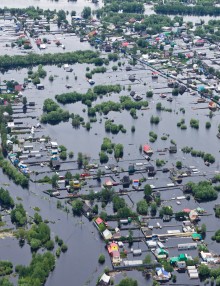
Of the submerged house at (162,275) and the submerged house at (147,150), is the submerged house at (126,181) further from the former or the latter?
the submerged house at (162,275)

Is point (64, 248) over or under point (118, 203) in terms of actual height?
under

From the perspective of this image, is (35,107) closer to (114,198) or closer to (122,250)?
(114,198)

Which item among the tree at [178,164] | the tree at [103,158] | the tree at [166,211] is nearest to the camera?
the tree at [166,211]

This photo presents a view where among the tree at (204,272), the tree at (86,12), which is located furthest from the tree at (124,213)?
the tree at (86,12)

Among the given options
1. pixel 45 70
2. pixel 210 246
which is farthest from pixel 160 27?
pixel 210 246

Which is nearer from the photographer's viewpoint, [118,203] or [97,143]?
[118,203]

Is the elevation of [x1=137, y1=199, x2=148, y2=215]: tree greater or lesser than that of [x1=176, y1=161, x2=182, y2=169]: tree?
lesser

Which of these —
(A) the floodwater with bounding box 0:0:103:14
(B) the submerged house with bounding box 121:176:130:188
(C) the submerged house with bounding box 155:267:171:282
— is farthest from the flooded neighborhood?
(A) the floodwater with bounding box 0:0:103:14

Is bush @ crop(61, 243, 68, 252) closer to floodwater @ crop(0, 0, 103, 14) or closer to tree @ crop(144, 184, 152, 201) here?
tree @ crop(144, 184, 152, 201)

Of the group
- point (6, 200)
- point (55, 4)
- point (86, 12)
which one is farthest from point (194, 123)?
point (55, 4)

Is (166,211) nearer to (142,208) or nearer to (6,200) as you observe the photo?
(142,208)
